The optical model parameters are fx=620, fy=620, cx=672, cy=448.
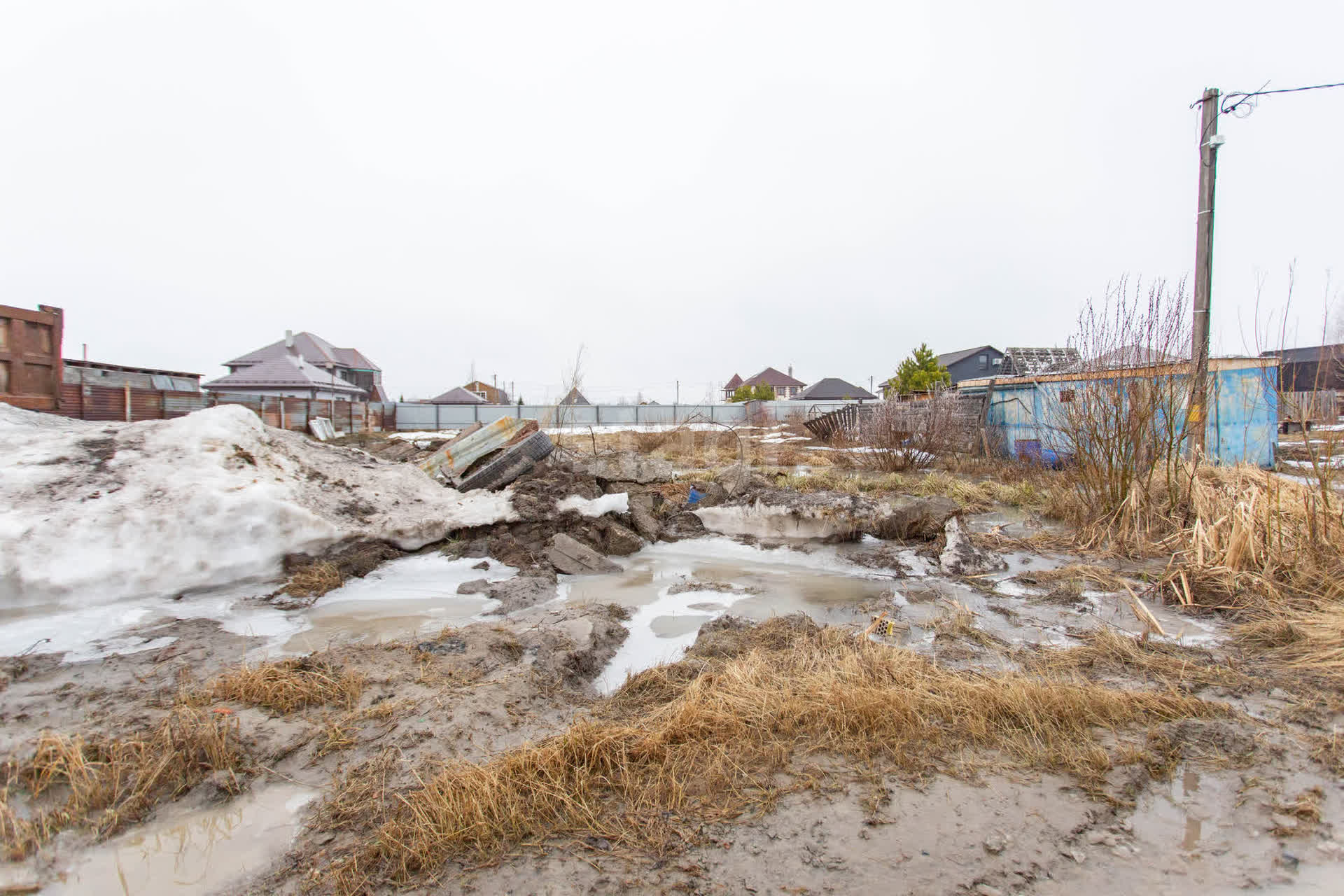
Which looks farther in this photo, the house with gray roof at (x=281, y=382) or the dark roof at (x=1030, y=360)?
the house with gray roof at (x=281, y=382)

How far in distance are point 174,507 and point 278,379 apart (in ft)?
94.0

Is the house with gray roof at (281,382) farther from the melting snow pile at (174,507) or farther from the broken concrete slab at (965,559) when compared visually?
the broken concrete slab at (965,559)

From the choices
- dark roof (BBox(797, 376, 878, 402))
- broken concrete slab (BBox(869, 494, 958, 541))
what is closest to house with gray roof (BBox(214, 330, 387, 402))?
broken concrete slab (BBox(869, 494, 958, 541))

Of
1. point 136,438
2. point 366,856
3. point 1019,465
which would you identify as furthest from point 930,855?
point 1019,465

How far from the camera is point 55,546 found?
4.43m

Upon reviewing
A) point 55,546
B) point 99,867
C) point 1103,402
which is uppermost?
point 1103,402

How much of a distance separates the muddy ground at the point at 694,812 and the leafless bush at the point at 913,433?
647cm

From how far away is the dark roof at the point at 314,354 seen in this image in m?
32.9

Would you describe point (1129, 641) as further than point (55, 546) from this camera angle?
No

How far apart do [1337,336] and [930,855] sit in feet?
16.2

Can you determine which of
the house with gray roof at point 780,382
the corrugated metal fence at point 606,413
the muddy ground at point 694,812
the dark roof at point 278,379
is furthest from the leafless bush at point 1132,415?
the house with gray roof at point 780,382

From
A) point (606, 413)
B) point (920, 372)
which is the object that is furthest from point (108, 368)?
point (920, 372)

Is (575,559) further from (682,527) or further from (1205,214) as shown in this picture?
(1205,214)

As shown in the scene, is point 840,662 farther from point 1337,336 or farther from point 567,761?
point 1337,336
